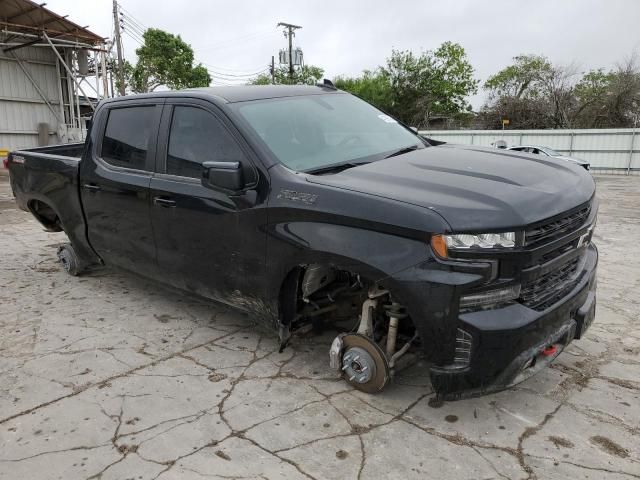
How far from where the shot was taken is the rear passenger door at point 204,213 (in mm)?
3396

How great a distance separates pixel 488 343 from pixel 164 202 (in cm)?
249

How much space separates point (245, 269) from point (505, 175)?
1726 mm

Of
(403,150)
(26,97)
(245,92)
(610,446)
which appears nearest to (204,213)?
(245,92)

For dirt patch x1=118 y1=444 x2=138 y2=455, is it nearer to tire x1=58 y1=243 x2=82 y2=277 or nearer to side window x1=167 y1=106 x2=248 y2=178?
side window x1=167 y1=106 x2=248 y2=178

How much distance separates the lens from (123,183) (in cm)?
428

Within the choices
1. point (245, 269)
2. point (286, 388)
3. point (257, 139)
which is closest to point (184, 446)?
point (286, 388)

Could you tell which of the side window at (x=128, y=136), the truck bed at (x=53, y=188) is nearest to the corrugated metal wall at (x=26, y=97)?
the truck bed at (x=53, y=188)

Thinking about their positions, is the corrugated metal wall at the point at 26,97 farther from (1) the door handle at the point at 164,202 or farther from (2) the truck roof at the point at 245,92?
(1) the door handle at the point at 164,202

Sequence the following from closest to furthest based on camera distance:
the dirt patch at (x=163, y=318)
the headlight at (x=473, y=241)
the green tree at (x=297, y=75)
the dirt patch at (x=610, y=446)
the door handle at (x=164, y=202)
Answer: the headlight at (x=473, y=241)
the dirt patch at (x=610, y=446)
the door handle at (x=164, y=202)
the dirt patch at (x=163, y=318)
the green tree at (x=297, y=75)

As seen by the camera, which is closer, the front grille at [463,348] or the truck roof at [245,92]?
the front grille at [463,348]

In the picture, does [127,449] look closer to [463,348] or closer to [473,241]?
[463,348]

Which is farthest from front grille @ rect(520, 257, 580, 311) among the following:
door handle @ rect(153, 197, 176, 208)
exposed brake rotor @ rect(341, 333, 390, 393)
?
door handle @ rect(153, 197, 176, 208)

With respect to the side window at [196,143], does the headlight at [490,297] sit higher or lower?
lower

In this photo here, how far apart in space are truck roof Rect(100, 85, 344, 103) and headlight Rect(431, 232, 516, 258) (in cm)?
191
